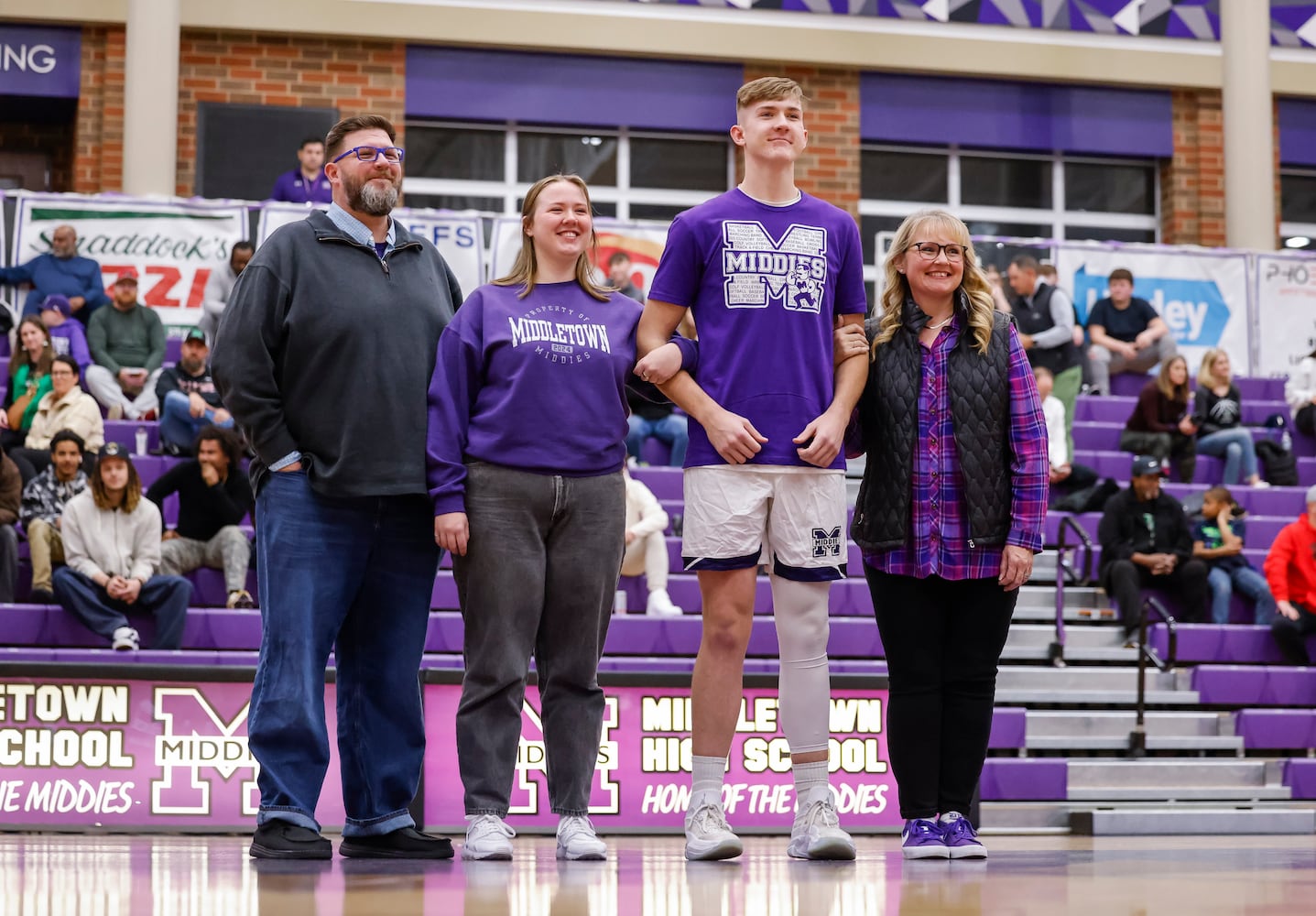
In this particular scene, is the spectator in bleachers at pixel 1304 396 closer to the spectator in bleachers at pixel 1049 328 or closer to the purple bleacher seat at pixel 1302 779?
the spectator in bleachers at pixel 1049 328

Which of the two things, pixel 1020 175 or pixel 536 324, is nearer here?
pixel 536 324

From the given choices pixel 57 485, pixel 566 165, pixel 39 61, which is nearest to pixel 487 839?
pixel 57 485

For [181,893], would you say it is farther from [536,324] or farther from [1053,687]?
[1053,687]

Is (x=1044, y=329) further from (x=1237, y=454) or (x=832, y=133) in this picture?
(x=832, y=133)

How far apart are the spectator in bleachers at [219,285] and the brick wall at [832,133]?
5.68 meters

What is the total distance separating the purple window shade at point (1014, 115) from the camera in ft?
51.1

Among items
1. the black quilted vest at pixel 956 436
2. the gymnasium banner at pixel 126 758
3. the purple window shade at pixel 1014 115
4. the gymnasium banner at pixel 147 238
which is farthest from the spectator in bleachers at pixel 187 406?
the purple window shade at pixel 1014 115

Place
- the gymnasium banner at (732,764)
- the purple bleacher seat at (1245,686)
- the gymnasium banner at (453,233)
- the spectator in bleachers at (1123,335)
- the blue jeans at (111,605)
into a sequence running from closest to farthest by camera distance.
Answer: the gymnasium banner at (732,764)
the blue jeans at (111,605)
the purple bleacher seat at (1245,686)
the gymnasium banner at (453,233)
the spectator in bleachers at (1123,335)

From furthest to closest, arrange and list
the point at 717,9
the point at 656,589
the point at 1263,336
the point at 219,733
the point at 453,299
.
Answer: the point at 717,9, the point at 1263,336, the point at 656,589, the point at 219,733, the point at 453,299

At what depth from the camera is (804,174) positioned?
50.3 ft

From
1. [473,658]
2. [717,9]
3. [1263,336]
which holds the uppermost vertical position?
[717,9]

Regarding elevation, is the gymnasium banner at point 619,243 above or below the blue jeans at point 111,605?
above

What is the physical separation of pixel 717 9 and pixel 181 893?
42.9 feet

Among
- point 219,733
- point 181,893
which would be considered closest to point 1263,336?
point 219,733
